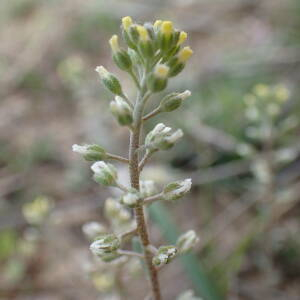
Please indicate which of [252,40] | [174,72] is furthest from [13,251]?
[252,40]

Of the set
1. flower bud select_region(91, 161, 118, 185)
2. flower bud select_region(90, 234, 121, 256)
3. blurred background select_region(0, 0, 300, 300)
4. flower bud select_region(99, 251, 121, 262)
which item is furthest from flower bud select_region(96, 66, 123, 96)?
blurred background select_region(0, 0, 300, 300)

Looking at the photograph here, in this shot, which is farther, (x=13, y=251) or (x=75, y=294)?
(x=13, y=251)

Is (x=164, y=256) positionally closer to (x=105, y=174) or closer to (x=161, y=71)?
(x=105, y=174)

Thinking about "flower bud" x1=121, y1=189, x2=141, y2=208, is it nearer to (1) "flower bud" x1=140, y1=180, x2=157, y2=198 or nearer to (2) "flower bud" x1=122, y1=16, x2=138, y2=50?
(1) "flower bud" x1=140, y1=180, x2=157, y2=198

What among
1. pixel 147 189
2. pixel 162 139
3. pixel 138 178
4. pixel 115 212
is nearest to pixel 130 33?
pixel 162 139

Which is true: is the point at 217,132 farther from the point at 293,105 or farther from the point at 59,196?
the point at 59,196

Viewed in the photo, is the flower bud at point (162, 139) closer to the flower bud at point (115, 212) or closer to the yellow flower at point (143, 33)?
the yellow flower at point (143, 33)

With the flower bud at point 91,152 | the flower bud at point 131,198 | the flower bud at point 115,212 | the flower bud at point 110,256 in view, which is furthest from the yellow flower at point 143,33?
the flower bud at point 115,212
